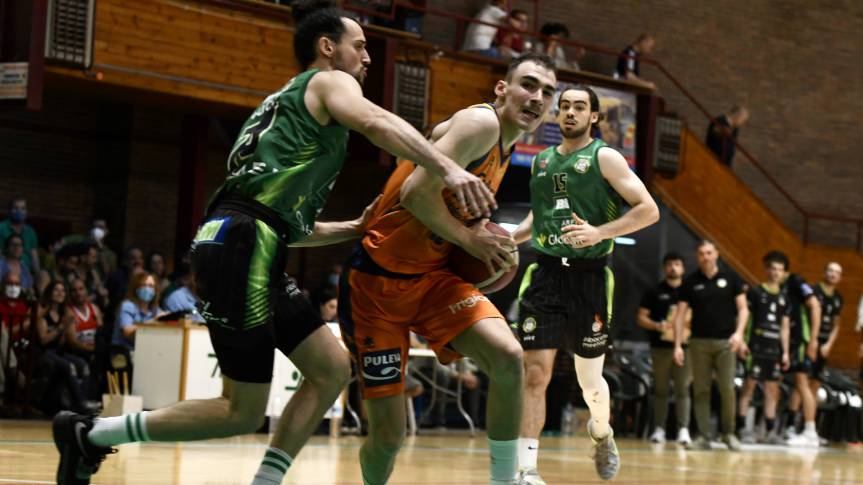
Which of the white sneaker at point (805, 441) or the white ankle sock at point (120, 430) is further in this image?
the white sneaker at point (805, 441)

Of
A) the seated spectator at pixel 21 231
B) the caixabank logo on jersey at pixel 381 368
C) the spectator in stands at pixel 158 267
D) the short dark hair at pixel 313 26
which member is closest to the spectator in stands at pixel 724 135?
the spectator in stands at pixel 158 267

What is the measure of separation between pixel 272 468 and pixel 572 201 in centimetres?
327

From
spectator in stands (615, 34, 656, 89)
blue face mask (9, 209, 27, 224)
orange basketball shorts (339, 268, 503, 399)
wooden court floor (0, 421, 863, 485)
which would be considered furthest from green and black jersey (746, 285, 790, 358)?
orange basketball shorts (339, 268, 503, 399)

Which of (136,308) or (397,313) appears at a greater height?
(397,313)

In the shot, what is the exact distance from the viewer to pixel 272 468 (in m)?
4.90

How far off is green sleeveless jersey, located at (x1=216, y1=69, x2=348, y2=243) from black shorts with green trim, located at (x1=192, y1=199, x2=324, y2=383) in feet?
0.31

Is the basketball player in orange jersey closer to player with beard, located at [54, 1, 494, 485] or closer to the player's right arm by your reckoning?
player with beard, located at [54, 1, 494, 485]

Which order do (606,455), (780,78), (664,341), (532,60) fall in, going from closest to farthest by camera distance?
(532,60)
(606,455)
(664,341)
(780,78)

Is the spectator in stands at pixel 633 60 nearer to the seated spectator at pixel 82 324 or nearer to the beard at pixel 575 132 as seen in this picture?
the seated spectator at pixel 82 324

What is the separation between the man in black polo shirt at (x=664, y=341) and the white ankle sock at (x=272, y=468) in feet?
33.5

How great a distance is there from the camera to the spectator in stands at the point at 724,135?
822 inches

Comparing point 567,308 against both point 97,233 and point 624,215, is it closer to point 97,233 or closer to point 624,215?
point 624,215

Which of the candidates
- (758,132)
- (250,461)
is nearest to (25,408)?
(250,461)

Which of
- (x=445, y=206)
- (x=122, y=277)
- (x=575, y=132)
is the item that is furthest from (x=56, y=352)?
(x=445, y=206)
